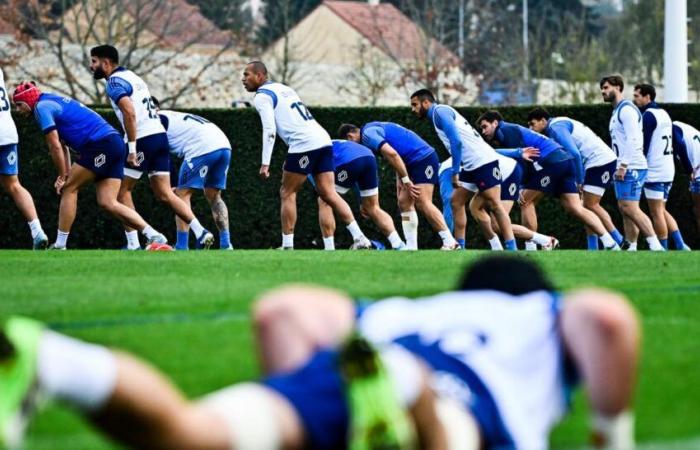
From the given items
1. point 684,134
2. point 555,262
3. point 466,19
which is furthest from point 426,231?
point 466,19

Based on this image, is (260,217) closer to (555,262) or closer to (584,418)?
(555,262)

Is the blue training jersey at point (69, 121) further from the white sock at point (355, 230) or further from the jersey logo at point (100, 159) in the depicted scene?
the white sock at point (355, 230)

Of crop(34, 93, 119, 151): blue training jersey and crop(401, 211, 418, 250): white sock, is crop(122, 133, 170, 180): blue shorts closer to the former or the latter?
crop(34, 93, 119, 151): blue training jersey

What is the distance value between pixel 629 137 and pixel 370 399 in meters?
15.9

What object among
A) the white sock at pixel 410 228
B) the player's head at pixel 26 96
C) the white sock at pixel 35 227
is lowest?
the white sock at pixel 410 228

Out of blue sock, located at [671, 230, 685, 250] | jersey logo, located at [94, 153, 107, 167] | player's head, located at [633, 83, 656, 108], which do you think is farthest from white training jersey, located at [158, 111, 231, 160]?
blue sock, located at [671, 230, 685, 250]

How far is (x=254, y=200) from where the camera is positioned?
72.2 feet

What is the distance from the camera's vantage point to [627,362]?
414 centimetres

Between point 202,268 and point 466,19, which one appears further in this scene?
point 466,19

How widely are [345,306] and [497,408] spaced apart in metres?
0.50

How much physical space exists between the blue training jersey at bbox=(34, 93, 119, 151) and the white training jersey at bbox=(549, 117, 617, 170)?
638cm

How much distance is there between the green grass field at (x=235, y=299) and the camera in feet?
17.7

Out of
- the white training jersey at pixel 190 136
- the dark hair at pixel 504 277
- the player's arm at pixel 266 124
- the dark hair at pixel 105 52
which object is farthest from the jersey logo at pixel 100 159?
the dark hair at pixel 504 277

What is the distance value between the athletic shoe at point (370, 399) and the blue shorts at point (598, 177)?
16453 millimetres
